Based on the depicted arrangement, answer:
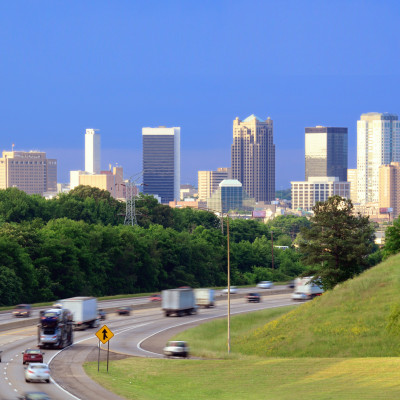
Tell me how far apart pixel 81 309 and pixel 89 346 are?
10699 mm

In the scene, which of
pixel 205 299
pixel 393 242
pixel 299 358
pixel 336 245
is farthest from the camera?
pixel 393 242

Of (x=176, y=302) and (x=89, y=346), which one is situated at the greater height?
(x=176, y=302)

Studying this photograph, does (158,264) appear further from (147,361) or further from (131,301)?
(147,361)

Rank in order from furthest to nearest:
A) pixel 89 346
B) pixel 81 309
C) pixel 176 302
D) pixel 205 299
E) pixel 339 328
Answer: pixel 205 299 → pixel 176 302 → pixel 81 309 → pixel 339 328 → pixel 89 346

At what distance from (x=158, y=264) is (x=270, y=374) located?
107287 mm

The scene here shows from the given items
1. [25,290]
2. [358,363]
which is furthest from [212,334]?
[25,290]

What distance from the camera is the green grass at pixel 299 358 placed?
159 ft

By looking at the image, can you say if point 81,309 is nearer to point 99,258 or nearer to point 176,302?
point 176,302

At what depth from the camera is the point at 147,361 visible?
61.1 m

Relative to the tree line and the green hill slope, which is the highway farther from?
the tree line

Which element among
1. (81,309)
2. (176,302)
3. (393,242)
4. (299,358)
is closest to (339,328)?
(299,358)

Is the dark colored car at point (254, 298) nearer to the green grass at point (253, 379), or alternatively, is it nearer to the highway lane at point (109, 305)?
the highway lane at point (109, 305)

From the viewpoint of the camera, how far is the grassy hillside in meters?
68.1

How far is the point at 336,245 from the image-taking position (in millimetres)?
94625
